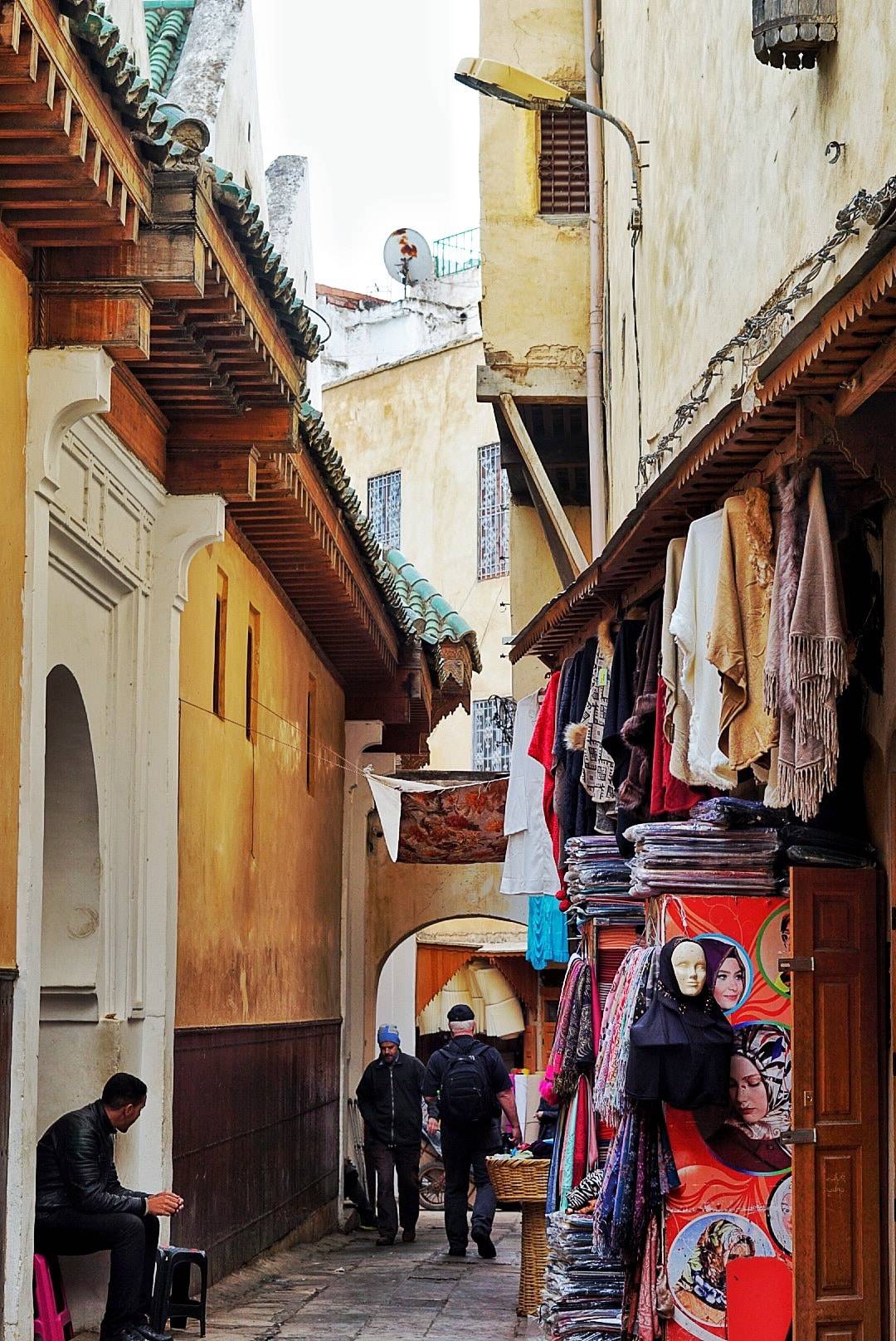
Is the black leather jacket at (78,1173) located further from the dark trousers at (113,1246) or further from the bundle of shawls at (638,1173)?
the bundle of shawls at (638,1173)

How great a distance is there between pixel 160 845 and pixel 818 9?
545 centimetres

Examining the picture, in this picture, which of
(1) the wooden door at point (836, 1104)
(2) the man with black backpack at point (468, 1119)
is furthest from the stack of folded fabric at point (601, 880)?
(2) the man with black backpack at point (468, 1119)

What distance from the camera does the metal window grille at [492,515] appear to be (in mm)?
34188

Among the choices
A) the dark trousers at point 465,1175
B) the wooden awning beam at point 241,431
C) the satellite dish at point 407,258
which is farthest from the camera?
the satellite dish at point 407,258

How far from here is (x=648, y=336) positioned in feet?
42.4

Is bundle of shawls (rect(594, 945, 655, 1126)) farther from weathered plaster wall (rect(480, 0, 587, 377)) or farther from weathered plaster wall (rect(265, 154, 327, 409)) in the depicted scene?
weathered plaster wall (rect(265, 154, 327, 409))

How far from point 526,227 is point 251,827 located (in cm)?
692

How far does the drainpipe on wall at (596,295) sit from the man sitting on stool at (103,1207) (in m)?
8.59

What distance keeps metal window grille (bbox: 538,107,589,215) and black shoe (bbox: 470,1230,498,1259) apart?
908cm

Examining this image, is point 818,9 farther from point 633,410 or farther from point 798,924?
point 633,410

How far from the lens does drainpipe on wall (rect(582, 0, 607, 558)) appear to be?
54.6 ft

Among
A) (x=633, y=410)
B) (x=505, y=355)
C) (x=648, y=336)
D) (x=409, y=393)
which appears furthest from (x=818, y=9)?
(x=409, y=393)

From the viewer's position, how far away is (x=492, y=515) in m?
34.5

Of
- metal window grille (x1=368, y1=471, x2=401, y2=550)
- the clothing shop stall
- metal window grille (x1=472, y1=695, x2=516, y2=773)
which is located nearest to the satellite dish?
metal window grille (x1=368, y1=471, x2=401, y2=550)
